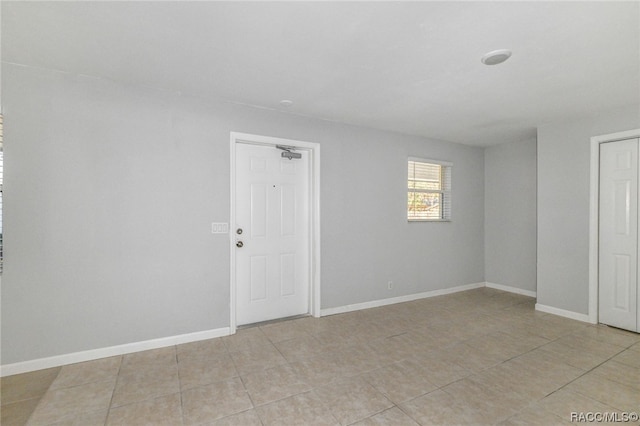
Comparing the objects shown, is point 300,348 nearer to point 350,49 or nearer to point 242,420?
point 242,420

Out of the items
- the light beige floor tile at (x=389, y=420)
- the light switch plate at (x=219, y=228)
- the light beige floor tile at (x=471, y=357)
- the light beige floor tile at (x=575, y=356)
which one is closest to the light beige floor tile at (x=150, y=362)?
the light switch plate at (x=219, y=228)

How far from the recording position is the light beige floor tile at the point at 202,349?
9.22 feet

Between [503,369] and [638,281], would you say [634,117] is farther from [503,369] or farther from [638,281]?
[503,369]

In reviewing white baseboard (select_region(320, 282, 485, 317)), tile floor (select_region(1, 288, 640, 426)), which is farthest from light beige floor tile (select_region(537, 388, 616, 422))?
white baseboard (select_region(320, 282, 485, 317))

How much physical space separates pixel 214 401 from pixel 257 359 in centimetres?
65

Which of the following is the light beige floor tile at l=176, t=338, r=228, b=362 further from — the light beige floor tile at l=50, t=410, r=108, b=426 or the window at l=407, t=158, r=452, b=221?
the window at l=407, t=158, r=452, b=221

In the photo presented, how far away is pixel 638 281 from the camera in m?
3.37

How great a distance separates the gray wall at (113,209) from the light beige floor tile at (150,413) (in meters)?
0.95

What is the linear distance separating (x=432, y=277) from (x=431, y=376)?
260 centimetres

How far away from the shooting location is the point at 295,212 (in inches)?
153

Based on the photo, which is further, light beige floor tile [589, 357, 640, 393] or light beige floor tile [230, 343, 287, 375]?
light beige floor tile [230, 343, 287, 375]

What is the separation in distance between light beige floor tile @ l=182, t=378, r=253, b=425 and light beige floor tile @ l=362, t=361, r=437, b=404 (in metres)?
1.00

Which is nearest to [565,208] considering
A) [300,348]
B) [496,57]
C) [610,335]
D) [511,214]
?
[511,214]

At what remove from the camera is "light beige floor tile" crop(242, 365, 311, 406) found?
220cm
